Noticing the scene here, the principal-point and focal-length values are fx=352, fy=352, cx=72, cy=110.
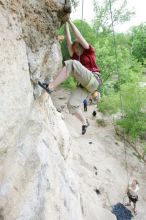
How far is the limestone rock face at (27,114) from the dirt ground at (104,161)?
15.6ft

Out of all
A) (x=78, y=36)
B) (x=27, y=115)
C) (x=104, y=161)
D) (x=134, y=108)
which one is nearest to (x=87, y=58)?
(x=78, y=36)

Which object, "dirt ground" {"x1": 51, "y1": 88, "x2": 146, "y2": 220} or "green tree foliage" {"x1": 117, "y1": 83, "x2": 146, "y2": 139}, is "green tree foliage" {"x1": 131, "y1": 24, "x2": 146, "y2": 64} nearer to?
"dirt ground" {"x1": 51, "y1": 88, "x2": 146, "y2": 220}

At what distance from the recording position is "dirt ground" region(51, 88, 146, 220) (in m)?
15.4

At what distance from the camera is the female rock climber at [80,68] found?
745cm

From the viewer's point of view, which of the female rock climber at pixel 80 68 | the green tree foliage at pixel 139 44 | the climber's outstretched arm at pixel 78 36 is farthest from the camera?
the green tree foliage at pixel 139 44

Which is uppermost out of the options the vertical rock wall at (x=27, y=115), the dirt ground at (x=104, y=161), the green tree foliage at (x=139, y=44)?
the vertical rock wall at (x=27, y=115)

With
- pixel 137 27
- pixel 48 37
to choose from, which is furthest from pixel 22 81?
pixel 137 27

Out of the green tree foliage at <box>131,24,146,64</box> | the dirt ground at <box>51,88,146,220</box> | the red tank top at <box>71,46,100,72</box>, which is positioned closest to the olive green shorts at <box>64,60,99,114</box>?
the red tank top at <box>71,46,100,72</box>

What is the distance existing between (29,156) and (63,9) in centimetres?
313

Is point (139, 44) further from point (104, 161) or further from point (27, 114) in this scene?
point (27, 114)

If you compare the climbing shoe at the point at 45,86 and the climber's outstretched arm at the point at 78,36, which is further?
the climbing shoe at the point at 45,86

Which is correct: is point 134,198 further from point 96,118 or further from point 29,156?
point 96,118

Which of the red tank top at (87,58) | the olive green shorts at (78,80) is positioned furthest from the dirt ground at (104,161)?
the red tank top at (87,58)

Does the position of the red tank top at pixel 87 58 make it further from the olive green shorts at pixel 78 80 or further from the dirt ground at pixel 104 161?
the dirt ground at pixel 104 161
